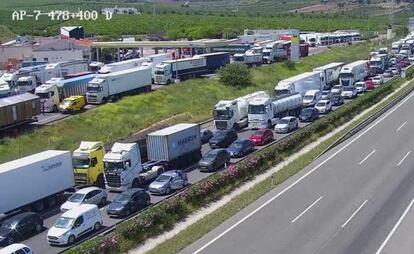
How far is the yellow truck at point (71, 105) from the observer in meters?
53.8

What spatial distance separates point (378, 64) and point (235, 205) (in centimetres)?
6094

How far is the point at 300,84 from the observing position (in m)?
62.3

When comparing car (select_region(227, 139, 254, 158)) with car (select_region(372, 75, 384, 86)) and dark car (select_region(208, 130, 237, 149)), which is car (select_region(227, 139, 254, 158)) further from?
car (select_region(372, 75, 384, 86))

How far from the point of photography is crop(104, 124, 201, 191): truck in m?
34.6

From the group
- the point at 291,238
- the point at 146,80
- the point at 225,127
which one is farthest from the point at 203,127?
the point at 291,238

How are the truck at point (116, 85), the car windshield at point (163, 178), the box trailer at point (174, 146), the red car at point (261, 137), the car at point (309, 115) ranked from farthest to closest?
the truck at point (116, 85), the car at point (309, 115), the red car at point (261, 137), the box trailer at point (174, 146), the car windshield at point (163, 178)

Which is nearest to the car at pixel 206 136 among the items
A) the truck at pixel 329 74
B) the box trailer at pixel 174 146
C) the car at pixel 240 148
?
the car at pixel 240 148

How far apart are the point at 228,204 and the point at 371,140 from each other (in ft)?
61.6

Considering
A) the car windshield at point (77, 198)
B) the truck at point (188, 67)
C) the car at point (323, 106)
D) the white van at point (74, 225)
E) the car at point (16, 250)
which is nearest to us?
the car at point (16, 250)

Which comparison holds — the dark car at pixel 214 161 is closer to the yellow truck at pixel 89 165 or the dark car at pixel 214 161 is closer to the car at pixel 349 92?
the yellow truck at pixel 89 165

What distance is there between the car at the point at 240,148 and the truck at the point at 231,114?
7.41 metres

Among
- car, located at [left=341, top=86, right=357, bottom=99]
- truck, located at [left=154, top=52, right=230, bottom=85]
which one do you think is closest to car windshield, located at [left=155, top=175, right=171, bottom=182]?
truck, located at [left=154, top=52, right=230, bottom=85]

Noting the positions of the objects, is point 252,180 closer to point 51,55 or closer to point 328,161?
point 328,161

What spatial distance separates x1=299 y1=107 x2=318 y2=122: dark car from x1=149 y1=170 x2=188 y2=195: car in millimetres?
21844
